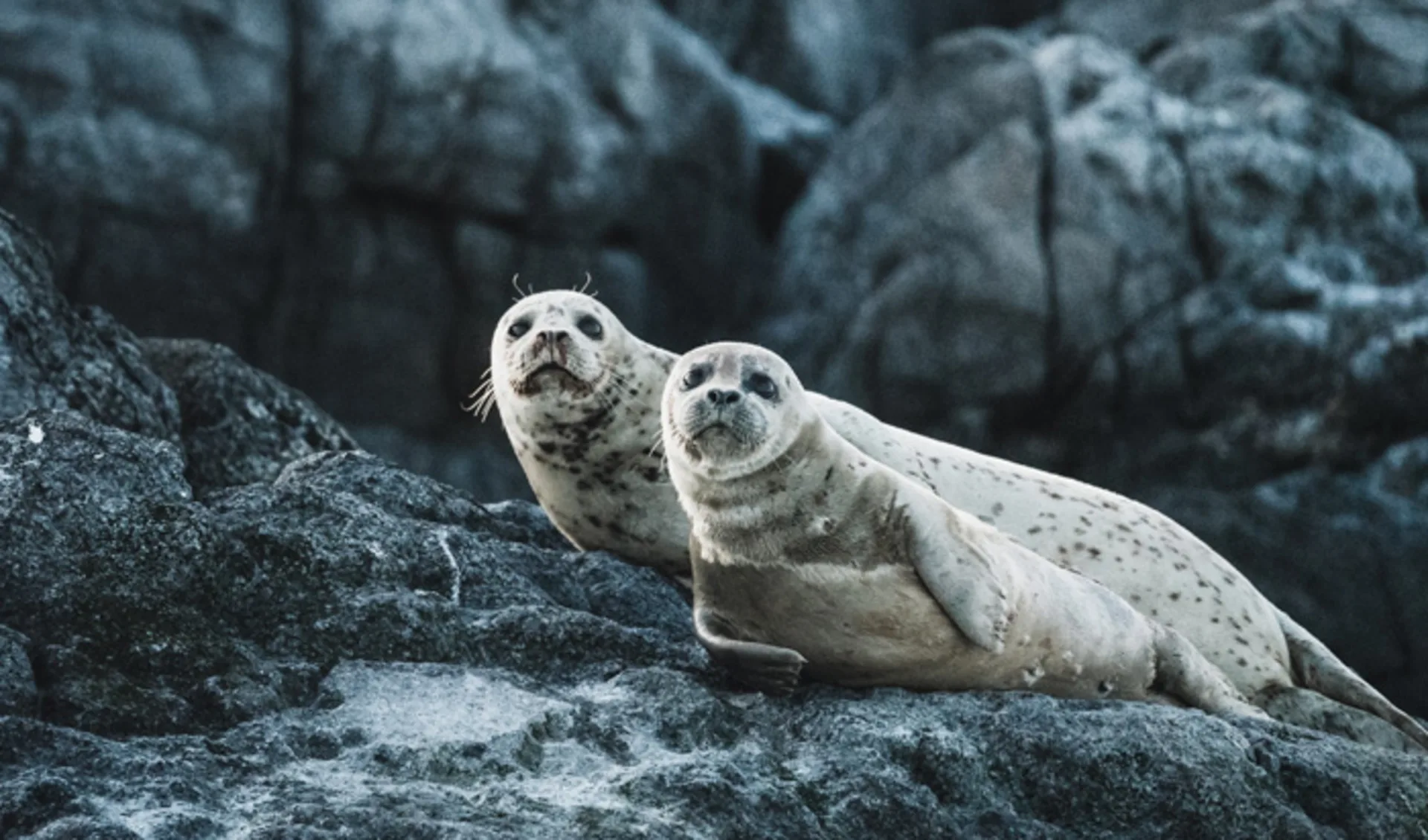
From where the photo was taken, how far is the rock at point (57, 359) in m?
6.58

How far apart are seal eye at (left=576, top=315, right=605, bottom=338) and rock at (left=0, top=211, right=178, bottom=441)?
1.54 meters

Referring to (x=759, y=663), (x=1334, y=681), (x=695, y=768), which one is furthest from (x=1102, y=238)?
(x=695, y=768)

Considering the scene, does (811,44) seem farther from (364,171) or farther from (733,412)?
(733,412)

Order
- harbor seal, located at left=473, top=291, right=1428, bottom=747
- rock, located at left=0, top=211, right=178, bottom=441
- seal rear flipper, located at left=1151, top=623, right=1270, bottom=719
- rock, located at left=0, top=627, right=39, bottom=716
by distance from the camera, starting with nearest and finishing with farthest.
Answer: rock, located at left=0, top=627, right=39, bottom=716, seal rear flipper, located at left=1151, top=623, right=1270, bottom=719, rock, located at left=0, top=211, right=178, bottom=441, harbor seal, located at left=473, top=291, right=1428, bottom=747

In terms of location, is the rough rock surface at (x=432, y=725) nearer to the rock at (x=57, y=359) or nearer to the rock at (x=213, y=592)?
the rock at (x=213, y=592)

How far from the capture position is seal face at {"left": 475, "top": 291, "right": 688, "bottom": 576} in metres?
7.37

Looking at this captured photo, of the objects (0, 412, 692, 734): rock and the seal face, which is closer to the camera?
(0, 412, 692, 734): rock

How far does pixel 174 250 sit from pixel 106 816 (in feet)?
48.7

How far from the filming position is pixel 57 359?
680 cm

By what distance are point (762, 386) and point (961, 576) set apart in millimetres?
755

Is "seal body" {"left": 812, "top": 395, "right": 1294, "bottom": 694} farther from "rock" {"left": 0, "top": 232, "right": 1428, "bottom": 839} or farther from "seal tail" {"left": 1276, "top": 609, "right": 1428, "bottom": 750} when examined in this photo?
"rock" {"left": 0, "top": 232, "right": 1428, "bottom": 839}

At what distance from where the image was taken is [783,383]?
5.56m

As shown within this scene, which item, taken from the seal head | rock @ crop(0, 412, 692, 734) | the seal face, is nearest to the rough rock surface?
rock @ crop(0, 412, 692, 734)

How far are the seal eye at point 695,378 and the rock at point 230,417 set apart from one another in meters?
2.26
